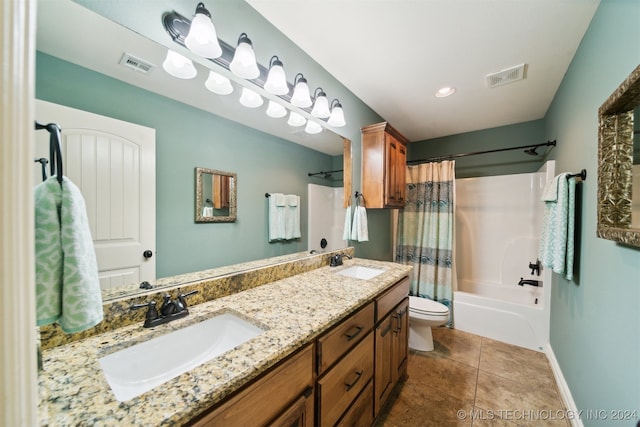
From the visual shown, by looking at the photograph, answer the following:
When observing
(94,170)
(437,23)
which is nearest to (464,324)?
(437,23)

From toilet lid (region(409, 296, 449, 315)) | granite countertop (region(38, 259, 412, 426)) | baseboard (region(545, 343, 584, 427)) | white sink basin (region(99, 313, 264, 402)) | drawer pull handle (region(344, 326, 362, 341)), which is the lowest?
baseboard (region(545, 343, 584, 427))

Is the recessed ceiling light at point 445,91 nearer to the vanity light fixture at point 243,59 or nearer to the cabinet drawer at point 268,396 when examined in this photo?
the vanity light fixture at point 243,59

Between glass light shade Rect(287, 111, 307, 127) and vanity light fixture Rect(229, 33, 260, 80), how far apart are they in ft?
1.29

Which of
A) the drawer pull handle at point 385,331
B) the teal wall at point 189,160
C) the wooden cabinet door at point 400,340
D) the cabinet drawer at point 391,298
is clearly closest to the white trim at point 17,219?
the teal wall at point 189,160

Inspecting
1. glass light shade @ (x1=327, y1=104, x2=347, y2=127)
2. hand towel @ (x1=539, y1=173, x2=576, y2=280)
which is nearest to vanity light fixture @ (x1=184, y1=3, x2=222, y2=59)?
glass light shade @ (x1=327, y1=104, x2=347, y2=127)

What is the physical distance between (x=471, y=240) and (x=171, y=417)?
356 centimetres

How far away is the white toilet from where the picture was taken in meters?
1.98

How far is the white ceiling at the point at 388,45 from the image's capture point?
81cm

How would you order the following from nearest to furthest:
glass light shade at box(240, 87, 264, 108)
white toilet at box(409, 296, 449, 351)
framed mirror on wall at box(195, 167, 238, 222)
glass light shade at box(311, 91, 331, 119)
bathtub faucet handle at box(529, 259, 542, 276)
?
framed mirror on wall at box(195, 167, 238, 222) → glass light shade at box(240, 87, 264, 108) → glass light shade at box(311, 91, 331, 119) → white toilet at box(409, 296, 449, 351) → bathtub faucet handle at box(529, 259, 542, 276)

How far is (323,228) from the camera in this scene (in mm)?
1812

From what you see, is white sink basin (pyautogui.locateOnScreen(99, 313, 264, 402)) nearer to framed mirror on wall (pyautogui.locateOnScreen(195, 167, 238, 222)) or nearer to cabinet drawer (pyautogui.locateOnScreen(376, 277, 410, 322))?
framed mirror on wall (pyautogui.locateOnScreen(195, 167, 238, 222))

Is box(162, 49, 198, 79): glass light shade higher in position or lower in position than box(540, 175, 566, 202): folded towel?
higher

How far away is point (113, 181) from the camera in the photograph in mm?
837

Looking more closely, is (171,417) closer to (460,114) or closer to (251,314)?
(251,314)
